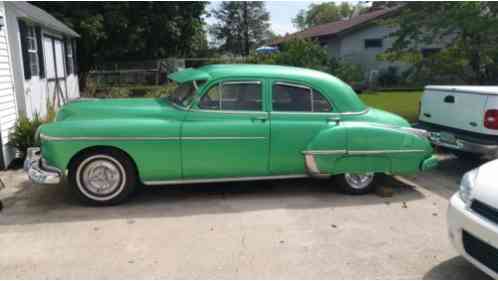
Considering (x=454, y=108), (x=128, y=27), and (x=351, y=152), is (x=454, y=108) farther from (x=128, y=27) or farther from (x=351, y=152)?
(x=128, y=27)

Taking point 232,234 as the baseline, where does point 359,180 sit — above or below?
above

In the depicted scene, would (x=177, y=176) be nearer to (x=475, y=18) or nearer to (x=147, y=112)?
(x=147, y=112)

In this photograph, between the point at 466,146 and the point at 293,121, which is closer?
the point at 293,121

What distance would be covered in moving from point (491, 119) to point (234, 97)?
3.59m

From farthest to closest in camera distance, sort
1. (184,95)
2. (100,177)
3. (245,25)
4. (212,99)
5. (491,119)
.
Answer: (245,25)
(491,119)
(184,95)
(212,99)
(100,177)

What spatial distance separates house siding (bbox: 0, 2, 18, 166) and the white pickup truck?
7043 mm

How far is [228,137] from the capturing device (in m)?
5.42

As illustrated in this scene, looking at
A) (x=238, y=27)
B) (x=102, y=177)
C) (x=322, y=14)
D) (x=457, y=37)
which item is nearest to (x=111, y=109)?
(x=102, y=177)

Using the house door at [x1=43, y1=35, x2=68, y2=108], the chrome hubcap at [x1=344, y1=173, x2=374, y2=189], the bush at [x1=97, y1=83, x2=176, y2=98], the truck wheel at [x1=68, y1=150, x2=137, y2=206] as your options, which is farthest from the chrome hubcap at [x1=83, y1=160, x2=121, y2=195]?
the bush at [x1=97, y1=83, x2=176, y2=98]

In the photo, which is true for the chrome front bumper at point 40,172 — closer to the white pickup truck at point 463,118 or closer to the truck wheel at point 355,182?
the truck wheel at point 355,182

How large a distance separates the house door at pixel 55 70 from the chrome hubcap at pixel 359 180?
9.05m

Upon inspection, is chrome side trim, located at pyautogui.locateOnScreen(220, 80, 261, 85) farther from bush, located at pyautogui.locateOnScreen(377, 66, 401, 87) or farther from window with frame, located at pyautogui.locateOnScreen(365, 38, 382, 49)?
window with frame, located at pyautogui.locateOnScreen(365, 38, 382, 49)

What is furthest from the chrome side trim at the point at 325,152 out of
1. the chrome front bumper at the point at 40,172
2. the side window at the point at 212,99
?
the chrome front bumper at the point at 40,172

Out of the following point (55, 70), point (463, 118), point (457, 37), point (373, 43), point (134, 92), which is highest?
point (373, 43)
